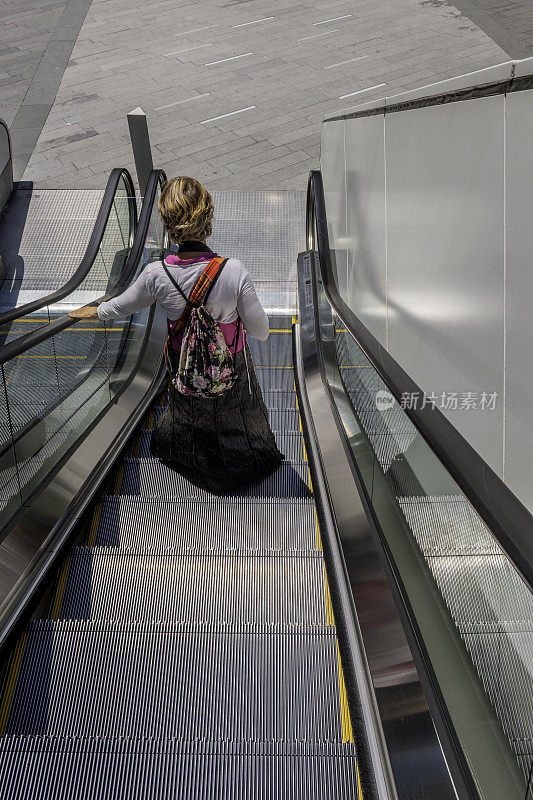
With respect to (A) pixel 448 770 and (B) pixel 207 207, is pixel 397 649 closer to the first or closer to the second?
(A) pixel 448 770

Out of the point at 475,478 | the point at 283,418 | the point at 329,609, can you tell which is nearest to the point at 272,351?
the point at 283,418

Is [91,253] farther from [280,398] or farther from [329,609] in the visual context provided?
[329,609]

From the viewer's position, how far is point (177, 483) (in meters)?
3.99

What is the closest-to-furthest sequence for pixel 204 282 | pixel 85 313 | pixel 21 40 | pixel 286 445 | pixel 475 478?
pixel 475 478, pixel 204 282, pixel 85 313, pixel 286 445, pixel 21 40

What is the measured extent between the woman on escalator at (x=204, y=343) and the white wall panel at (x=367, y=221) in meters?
1.12

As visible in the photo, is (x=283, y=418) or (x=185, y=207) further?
(x=283, y=418)

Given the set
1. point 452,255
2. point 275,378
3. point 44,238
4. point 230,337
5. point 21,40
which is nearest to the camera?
point 452,255

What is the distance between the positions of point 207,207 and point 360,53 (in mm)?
11684

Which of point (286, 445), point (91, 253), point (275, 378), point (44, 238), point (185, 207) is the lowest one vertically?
point (275, 378)

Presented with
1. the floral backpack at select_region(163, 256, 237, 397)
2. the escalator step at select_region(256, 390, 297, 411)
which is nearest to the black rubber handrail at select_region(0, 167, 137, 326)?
the floral backpack at select_region(163, 256, 237, 397)

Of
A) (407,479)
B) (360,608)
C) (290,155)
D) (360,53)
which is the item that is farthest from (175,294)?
(360,53)

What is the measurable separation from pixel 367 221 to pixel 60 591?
3.34m

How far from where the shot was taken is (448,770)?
180 centimetres

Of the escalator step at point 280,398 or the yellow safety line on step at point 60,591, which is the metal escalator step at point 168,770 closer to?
→ the yellow safety line on step at point 60,591
